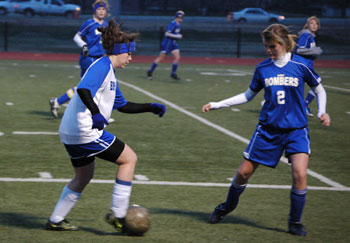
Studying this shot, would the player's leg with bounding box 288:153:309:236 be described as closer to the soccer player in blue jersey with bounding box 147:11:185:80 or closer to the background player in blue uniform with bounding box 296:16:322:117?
the background player in blue uniform with bounding box 296:16:322:117

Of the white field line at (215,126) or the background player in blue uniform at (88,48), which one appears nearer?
the white field line at (215,126)

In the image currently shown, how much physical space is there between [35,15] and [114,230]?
1735 inches

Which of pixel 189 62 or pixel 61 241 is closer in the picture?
pixel 61 241

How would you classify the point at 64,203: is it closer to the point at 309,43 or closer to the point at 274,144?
the point at 274,144

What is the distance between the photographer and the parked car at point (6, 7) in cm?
4634

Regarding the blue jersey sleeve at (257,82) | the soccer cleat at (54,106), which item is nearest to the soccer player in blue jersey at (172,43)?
the soccer cleat at (54,106)

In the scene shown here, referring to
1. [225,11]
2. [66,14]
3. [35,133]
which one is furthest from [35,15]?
[35,133]

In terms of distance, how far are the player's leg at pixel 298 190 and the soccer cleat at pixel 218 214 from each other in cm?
59

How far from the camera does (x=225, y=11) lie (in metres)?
55.2

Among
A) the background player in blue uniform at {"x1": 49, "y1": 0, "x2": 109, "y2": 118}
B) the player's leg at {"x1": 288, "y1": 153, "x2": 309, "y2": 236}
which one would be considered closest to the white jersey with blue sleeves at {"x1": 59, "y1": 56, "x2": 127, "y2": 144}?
the player's leg at {"x1": 288, "y1": 153, "x2": 309, "y2": 236}

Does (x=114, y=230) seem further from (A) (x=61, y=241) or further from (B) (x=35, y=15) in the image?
(B) (x=35, y=15)

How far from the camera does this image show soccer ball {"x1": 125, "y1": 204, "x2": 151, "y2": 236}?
5.23 meters

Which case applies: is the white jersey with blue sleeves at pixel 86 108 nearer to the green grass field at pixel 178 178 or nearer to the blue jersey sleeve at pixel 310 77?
the green grass field at pixel 178 178

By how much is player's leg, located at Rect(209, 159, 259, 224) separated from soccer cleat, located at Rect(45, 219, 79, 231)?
1201mm
